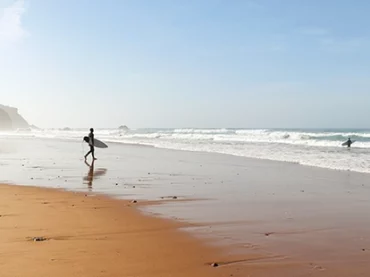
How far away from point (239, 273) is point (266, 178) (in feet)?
32.4

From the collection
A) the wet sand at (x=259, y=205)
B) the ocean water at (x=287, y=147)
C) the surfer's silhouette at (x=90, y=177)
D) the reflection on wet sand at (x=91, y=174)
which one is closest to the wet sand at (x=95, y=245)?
the wet sand at (x=259, y=205)

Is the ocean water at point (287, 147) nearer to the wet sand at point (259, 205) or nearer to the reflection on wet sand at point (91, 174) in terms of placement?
the wet sand at point (259, 205)

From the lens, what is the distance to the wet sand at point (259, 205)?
213 inches

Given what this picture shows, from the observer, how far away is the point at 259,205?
922 centimetres

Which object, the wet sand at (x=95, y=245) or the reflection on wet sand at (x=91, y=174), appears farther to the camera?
the reflection on wet sand at (x=91, y=174)

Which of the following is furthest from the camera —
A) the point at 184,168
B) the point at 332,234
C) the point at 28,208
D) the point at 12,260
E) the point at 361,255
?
the point at 184,168

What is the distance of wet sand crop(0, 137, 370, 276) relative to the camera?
5.42m

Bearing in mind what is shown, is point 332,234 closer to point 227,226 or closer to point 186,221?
point 227,226

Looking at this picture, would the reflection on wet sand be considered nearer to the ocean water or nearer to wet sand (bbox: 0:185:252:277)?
wet sand (bbox: 0:185:252:277)

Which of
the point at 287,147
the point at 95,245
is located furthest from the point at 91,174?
the point at 287,147

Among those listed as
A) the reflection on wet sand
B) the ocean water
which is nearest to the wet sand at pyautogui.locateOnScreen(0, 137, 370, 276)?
the reflection on wet sand

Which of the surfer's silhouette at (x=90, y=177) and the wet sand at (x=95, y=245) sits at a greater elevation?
the wet sand at (x=95, y=245)

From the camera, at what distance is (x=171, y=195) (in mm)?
10586

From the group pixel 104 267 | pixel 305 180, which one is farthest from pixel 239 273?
pixel 305 180
